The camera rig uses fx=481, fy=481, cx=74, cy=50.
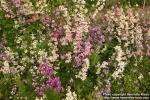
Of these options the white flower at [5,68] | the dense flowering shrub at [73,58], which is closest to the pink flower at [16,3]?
the dense flowering shrub at [73,58]

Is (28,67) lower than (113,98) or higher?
higher

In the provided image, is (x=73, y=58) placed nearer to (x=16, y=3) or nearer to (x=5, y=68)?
(x=5, y=68)

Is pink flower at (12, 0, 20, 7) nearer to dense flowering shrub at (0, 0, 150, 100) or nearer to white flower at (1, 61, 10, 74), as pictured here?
dense flowering shrub at (0, 0, 150, 100)

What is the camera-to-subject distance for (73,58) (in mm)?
8570

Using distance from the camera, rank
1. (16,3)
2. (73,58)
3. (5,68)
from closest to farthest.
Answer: (5,68)
(73,58)
(16,3)

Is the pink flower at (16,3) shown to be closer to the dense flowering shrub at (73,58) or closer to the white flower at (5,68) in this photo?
the dense flowering shrub at (73,58)

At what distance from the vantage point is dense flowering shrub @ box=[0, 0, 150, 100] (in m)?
7.98

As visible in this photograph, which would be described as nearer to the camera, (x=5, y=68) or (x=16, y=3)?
(x=5, y=68)

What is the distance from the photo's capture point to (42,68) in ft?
25.4

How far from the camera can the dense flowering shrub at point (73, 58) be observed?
798 cm

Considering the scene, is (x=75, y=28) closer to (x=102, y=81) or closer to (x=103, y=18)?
(x=102, y=81)

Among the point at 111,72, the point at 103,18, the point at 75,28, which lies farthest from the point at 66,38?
the point at 103,18

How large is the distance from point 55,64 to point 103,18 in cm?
258

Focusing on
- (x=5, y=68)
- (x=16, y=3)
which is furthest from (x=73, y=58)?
(x=16, y=3)
